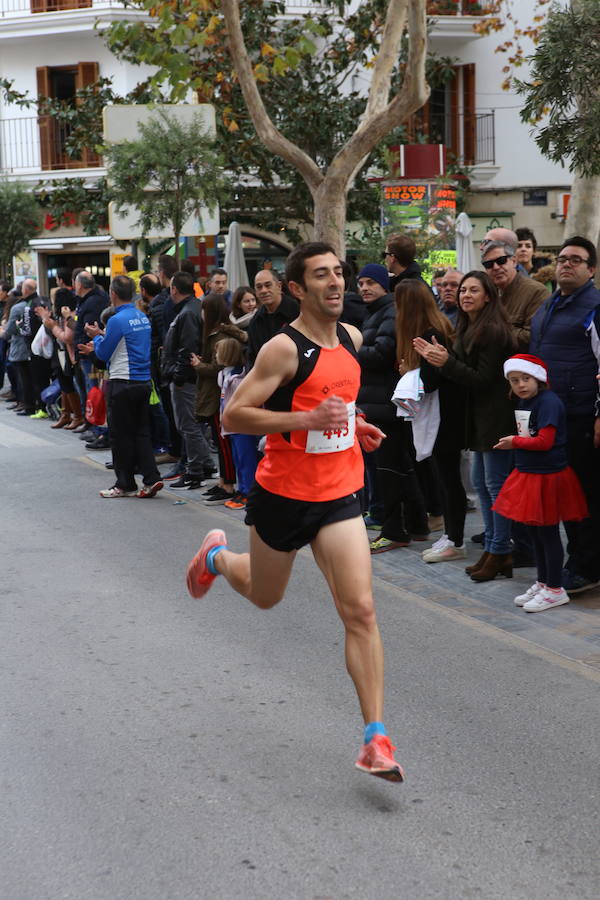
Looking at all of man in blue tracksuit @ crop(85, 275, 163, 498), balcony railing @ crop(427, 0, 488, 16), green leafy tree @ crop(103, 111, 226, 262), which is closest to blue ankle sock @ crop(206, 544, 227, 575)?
man in blue tracksuit @ crop(85, 275, 163, 498)

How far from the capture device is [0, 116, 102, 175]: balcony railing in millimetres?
34406

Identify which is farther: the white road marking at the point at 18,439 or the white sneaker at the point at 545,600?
the white road marking at the point at 18,439

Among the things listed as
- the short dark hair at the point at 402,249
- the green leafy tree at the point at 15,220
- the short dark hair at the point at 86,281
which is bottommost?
the short dark hair at the point at 86,281

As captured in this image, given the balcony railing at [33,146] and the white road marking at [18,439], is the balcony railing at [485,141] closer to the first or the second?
the balcony railing at [33,146]

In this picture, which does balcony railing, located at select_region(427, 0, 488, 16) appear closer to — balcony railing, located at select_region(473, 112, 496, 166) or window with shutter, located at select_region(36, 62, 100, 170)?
balcony railing, located at select_region(473, 112, 496, 166)

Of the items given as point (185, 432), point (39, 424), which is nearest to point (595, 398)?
point (185, 432)

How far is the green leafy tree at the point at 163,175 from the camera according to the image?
1633 centimetres

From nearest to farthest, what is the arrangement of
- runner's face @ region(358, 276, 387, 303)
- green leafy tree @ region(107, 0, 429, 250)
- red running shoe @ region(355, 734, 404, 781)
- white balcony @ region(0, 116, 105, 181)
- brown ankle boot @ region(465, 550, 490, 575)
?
1. red running shoe @ region(355, 734, 404, 781)
2. brown ankle boot @ region(465, 550, 490, 575)
3. runner's face @ region(358, 276, 387, 303)
4. green leafy tree @ region(107, 0, 429, 250)
5. white balcony @ region(0, 116, 105, 181)

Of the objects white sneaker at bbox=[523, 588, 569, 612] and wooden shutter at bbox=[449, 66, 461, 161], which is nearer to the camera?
white sneaker at bbox=[523, 588, 569, 612]

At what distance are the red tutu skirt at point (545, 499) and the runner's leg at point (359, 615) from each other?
2484 millimetres

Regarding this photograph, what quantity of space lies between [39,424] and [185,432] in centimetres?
646

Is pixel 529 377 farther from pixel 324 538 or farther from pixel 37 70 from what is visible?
pixel 37 70

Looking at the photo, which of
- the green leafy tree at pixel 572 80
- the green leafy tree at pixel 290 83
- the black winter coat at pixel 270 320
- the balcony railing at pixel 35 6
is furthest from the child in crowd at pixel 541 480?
the balcony railing at pixel 35 6

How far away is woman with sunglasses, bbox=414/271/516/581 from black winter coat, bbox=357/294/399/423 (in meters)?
0.77
